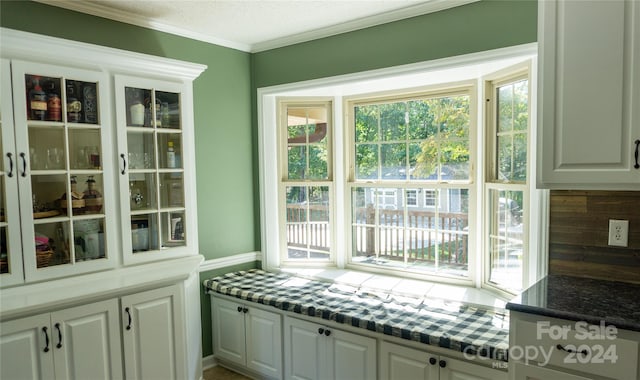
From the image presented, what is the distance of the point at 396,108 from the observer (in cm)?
319

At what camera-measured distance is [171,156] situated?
2811 millimetres

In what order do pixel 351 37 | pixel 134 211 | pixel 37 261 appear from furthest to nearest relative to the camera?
1. pixel 351 37
2. pixel 134 211
3. pixel 37 261

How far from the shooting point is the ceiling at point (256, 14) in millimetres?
2555

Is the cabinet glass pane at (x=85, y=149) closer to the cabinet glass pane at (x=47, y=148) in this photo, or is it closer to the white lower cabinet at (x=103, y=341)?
the cabinet glass pane at (x=47, y=148)

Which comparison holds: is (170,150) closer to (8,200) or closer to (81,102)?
(81,102)

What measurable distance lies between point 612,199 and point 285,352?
209cm

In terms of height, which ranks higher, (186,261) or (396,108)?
(396,108)

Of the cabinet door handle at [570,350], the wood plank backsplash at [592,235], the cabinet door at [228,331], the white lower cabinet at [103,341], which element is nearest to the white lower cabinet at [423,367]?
the cabinet door handle at [570,350]

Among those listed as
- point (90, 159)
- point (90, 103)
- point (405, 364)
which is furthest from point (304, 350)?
point (90, 103)

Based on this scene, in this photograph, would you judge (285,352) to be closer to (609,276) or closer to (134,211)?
(134,211)

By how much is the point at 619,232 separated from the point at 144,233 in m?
2.66

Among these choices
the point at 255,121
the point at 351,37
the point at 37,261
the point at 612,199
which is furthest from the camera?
the point at 255,121

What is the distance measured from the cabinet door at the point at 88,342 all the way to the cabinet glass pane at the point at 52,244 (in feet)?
1.05

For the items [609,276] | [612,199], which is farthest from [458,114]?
[609,276]
